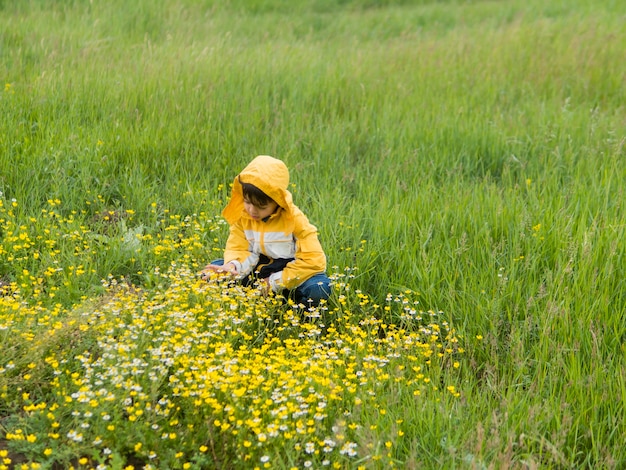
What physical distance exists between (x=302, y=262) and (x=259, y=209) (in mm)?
447

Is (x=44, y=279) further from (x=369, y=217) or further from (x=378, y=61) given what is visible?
(x=378, y=61)

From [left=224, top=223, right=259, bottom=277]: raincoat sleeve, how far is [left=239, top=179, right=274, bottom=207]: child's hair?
1.30 ft

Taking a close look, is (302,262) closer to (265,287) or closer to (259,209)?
(265,287)

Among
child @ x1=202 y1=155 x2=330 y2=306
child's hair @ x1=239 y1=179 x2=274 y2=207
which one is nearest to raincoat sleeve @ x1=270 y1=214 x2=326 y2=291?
child @ x1=202 y1=155 x2=330 y2=306

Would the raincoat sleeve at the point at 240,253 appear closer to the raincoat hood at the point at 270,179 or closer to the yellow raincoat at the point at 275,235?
the yellow raincoat at the point at 275,235

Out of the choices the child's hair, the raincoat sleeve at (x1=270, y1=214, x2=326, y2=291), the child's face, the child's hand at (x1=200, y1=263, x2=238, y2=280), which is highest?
the child's hair

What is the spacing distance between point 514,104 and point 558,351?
473 centimetres

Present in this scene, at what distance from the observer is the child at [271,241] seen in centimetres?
426

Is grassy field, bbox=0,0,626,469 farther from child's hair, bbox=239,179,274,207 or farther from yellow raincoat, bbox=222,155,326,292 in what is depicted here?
child's hair, bbox=239,179,274,207

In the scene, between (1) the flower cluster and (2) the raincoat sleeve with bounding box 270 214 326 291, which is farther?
(2) the raincoat sleeve with bounding box 270 214 326 291

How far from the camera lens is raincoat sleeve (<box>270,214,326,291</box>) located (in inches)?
171

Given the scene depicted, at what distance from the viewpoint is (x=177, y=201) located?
5586mm

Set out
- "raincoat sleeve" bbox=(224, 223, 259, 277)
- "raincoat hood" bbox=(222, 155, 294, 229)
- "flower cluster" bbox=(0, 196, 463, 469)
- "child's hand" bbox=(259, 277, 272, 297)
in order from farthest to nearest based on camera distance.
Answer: "raincoat sleeve" bbox=(224, 223, 259, 277)
"child's hand" bbox=(259, 277, 272, 297)
"raincoat hood" bbox=(222, 155, 294, 229)
"flower cluster" bbox=(0, 196, 463, 469)

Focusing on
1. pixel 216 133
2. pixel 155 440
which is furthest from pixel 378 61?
pixel 155 440
